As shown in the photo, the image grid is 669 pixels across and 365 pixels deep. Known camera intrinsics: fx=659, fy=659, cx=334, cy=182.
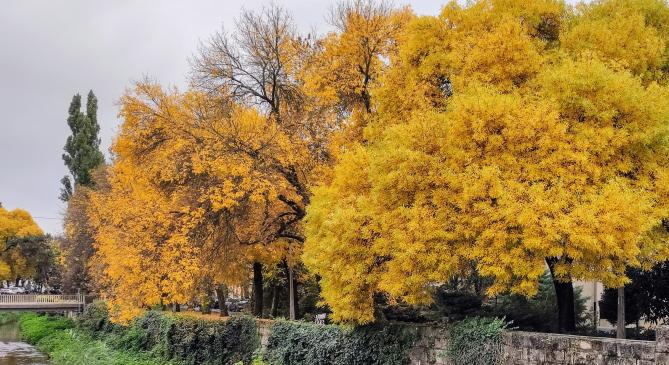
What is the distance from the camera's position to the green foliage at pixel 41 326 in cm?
4484

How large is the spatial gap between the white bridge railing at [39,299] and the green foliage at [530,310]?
35.8 metres

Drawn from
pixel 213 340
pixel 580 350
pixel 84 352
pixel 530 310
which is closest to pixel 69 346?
pixel 84 352

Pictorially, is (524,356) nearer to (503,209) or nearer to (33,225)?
(503,209)

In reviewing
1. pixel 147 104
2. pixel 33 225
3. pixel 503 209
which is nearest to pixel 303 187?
pixel 147 104

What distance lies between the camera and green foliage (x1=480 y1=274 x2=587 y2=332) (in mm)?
19391

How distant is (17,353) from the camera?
38156 millimetres

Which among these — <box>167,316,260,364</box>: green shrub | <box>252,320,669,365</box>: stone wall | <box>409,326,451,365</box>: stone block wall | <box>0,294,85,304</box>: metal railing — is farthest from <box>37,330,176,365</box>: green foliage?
<box>252,320,669,365</box>: stone wall

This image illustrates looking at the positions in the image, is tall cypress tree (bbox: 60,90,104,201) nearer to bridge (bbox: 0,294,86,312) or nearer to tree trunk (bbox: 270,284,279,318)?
bridge (bbox: 0,294,86,312)

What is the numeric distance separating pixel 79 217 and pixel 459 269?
3477cm

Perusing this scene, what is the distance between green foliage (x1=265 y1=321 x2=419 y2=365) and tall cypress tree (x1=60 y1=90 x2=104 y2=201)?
3700cm

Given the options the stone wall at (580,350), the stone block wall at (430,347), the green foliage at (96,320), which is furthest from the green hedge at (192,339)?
the stone wall at (580,350)

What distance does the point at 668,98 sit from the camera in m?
14.1

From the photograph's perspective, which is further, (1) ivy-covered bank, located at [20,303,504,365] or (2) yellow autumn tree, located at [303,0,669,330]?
(1) ivy-covered bank, located at [20,303,504,365]

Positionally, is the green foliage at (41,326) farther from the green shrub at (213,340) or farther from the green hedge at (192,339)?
the green shrub at (213,340)
